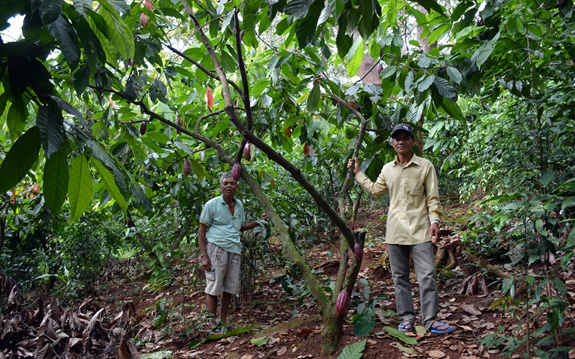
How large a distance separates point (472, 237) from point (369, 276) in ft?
3.45

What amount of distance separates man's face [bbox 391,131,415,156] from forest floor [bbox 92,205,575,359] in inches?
31.6

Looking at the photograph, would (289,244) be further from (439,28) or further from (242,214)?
(439,28)

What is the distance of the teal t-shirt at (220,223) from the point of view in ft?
10.6

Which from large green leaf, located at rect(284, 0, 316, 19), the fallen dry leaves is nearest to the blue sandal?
the fallen dry leaves

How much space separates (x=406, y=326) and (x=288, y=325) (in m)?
0.76

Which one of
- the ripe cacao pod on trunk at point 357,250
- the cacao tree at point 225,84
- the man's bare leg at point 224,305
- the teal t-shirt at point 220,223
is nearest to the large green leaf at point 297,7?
the cacao tree at point 225,84

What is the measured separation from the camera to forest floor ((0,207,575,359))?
221 cm

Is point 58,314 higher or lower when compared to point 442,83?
lower

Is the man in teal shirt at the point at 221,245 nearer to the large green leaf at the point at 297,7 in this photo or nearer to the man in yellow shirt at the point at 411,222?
the man in yellow shirt at the point at 411,222

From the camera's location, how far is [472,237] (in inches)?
147

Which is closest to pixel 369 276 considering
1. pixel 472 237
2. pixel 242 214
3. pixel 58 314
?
pixel 472 237

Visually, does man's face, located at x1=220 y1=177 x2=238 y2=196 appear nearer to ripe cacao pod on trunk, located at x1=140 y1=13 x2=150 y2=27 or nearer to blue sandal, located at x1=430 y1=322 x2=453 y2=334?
ripe cacao pod on trunk, located at x1=140 y1=13 x2=150 y2=27

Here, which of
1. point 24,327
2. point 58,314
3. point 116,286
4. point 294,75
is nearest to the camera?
point 294,75

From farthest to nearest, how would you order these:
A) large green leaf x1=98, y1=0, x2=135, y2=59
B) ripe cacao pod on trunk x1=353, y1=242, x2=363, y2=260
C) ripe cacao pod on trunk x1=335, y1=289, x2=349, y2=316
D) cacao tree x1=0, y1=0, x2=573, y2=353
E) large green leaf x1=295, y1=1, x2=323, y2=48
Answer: ripe cacao pod on trunk x1=335, y1=289, x2=349, y2=316
ripe cacao pod on trunk x1=353, y1=242, x2=363, y2=260
large green leaf x1=295, y1=1, x2=323, y2=48
large green leaf x1=98, y1=0, x2=135, y2=59
cacao tree x1=0, y1=0, x2=573, y2=353
